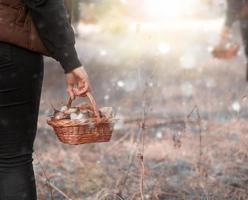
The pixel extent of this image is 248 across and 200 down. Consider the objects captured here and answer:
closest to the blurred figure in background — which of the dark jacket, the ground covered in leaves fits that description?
the dark jacket

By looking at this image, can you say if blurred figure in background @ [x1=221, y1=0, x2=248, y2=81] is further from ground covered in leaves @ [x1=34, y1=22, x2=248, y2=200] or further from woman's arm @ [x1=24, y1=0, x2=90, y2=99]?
woman's arm @ [x1=24, y1=0, x2=90, y2=99]

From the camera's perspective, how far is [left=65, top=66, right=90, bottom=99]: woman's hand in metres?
2.40

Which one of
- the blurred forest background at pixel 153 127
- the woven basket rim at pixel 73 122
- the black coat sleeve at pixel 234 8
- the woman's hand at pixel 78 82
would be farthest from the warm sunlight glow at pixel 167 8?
the woman's hand at pixel 78 82

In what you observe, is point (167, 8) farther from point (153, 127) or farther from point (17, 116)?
point (17, 116)

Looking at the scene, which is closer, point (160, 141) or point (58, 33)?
point (58, 33)

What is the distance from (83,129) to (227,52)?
351 inches

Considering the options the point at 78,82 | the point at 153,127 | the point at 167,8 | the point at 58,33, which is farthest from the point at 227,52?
the point at 167,8

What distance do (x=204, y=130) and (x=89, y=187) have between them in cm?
221

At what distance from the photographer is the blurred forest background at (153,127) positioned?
4332 millimetres

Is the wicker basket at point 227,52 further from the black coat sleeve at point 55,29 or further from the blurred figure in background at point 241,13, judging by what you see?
the black coat sleeve at point 55,29

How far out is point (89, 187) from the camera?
177 inches

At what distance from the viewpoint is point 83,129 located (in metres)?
2.72

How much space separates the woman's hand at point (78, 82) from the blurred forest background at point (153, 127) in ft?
3.05

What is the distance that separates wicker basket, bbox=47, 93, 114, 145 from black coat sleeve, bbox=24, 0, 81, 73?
365 millimetres
